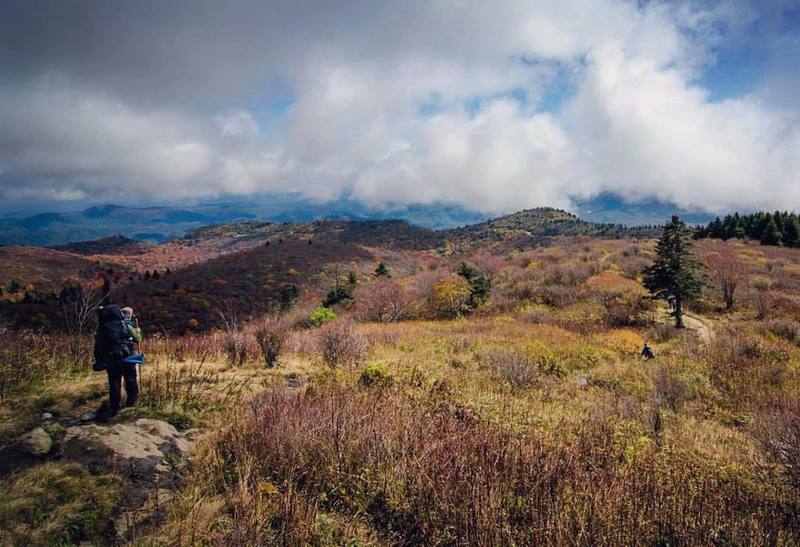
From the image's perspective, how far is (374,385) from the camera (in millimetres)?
7168

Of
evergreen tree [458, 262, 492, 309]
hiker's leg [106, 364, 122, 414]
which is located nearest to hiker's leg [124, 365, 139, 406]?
hiker's leg [106, 364, 122, 414]

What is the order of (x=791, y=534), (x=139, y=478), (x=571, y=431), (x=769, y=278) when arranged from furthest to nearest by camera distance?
(x=769, y=278)
(x=571, y=431)
(x=139, y=478)
(x=791, y=534)

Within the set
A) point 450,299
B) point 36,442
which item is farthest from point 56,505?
point 450,299

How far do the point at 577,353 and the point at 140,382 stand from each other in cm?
1400

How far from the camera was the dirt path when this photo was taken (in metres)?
19.4

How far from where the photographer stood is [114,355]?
210 inches

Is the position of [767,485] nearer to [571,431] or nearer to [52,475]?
[571,431]

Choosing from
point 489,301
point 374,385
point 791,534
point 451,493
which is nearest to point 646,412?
point 791,534

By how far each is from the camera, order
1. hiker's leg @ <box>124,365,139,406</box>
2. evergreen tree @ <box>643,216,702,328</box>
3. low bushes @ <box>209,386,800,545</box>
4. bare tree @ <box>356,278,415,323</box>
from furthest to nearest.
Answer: bare tree @ <box>356,278,415,323</box>, evergreen tree @ <box>643,216,702,328</box>, hiker's leg @ <box>124,365,139,406</box>, low bushes @ <box>209,386,800,545</box>

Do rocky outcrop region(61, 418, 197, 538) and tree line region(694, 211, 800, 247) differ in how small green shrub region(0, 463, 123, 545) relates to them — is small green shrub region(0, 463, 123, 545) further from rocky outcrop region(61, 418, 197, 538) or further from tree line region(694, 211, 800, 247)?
tree line region(694, 211, 800, 247)

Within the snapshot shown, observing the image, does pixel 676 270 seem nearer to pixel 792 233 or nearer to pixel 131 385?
pixel 131 385

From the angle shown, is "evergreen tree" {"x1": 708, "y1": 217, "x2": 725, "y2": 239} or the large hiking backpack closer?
the large hiking backpack

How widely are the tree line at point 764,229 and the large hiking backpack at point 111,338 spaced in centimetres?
7502

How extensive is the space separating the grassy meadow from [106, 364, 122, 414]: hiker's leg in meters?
0.20
